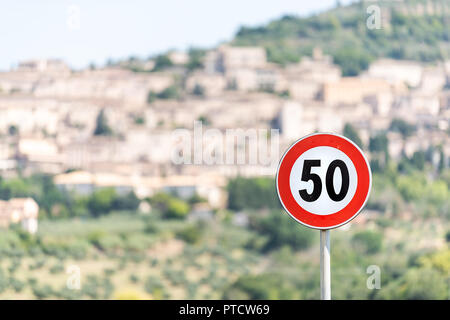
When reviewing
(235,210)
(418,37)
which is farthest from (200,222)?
(418,37)

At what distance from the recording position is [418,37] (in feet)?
162

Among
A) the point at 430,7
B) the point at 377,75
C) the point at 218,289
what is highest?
the point at 430,7

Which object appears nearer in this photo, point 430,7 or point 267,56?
point 267,56

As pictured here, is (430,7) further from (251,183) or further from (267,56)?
(251,183)

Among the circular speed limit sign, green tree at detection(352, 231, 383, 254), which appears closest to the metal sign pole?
the circular speed limit sign

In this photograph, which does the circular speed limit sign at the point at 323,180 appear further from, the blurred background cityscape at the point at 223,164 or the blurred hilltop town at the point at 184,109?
the blurred hilltop town at the point at 184,109

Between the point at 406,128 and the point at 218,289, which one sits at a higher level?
the point at 406,128

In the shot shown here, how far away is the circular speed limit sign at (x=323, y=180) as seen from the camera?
1.47 meters

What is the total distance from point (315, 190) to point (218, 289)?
19623mm

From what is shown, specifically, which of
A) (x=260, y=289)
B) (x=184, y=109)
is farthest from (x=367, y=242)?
(x=184, y=109)

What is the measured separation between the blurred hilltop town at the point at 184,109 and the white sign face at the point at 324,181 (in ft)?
Answer: 91.5

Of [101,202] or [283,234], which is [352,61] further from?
[283,234]

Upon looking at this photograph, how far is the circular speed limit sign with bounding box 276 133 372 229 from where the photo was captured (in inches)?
57.7
